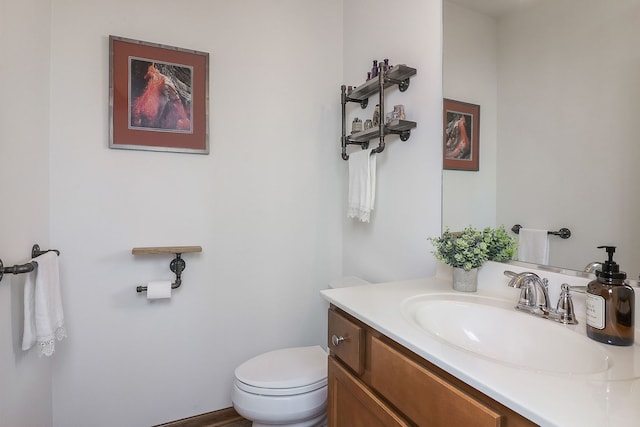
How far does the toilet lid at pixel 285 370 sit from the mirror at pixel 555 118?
0.89 metres

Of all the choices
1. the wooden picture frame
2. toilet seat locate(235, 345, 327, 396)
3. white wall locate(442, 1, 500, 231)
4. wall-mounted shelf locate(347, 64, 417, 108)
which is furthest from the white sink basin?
the wooden picture frame

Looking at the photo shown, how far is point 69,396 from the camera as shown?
4.99 ft

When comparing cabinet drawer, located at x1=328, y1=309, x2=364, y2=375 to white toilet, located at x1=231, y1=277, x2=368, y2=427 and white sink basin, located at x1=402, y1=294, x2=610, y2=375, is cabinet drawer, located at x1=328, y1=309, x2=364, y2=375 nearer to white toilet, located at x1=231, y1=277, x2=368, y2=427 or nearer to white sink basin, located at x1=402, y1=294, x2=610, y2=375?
white sink basin, located at x1=402, y1=294, x2=610, y2=375

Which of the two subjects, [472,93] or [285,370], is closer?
[472,93]

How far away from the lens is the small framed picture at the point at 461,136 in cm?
122

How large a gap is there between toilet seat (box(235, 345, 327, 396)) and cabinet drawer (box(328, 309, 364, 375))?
0.37 metres

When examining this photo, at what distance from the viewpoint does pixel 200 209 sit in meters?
1.73

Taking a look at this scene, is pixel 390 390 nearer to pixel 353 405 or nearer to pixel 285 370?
pixel 353 405

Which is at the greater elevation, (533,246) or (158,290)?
(533,246)

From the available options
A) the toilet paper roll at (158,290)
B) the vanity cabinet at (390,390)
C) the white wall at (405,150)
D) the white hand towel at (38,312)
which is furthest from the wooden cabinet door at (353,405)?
the white hand towel at (38,312)

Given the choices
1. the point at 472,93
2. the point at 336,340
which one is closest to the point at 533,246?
the point at 472,93

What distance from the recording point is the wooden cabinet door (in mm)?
837

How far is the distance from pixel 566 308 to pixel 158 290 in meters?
1.60

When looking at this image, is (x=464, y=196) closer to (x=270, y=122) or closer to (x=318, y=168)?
(x=318, y=168)
